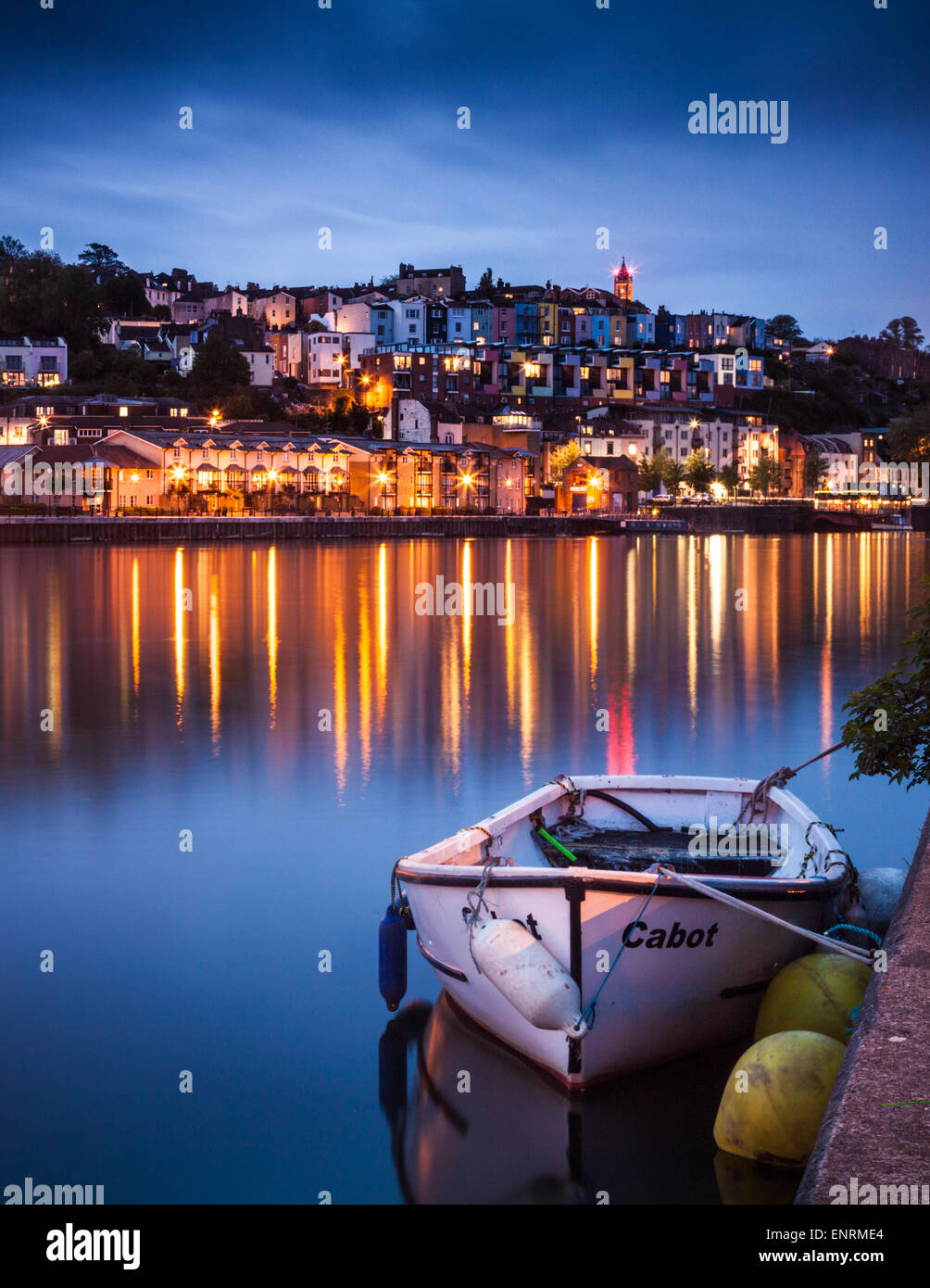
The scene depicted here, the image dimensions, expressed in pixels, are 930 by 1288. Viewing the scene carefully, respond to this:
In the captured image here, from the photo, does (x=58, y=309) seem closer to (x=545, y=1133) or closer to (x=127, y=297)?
(x=127, y=297)

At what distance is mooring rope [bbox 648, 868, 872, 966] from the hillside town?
275 ft

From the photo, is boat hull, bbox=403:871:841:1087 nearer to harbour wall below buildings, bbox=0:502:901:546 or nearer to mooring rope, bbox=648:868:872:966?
mooring rope, bbox=648:868:872:966

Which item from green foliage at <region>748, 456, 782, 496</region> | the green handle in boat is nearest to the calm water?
the green handle in boat

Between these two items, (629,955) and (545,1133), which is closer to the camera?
(545,1133)

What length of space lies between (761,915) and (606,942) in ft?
3.04

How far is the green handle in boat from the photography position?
9486 mm

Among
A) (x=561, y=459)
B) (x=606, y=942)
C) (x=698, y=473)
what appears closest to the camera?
(x=606, y=942)

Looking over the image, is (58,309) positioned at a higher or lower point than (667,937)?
higher

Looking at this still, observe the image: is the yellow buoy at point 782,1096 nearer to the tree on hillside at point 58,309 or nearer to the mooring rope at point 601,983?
the mooring rope at point 601,983

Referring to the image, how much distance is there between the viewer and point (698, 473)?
13162 centimetres

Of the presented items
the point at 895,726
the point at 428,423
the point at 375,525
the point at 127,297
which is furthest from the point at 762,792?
the point at 127,297

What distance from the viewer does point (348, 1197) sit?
6621 millimetres

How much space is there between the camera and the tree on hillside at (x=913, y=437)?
111938 millimetres
